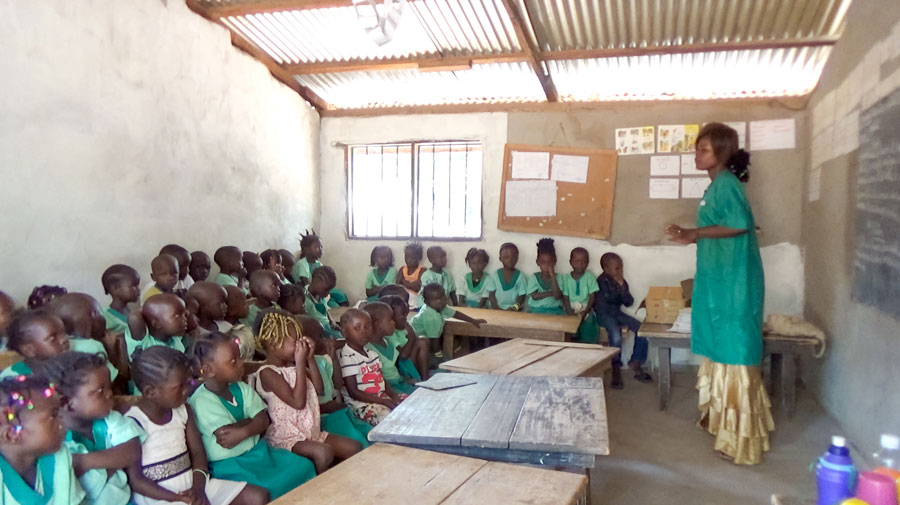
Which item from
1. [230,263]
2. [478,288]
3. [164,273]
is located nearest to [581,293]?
[478,288]

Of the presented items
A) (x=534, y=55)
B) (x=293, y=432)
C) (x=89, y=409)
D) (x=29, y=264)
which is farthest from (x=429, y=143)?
(x=89, y=409)

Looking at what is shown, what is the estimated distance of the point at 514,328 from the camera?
4.91 m

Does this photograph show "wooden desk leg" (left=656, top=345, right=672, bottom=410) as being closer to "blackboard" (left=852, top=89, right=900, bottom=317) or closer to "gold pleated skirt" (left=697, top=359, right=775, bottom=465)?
"gold pleated skirt" (left=697, top=359, right=775, bottom=465)

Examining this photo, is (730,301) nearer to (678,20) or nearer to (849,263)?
(849,263)

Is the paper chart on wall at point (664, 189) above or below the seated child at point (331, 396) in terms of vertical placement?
above

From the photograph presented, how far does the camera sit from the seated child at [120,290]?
3709 mm

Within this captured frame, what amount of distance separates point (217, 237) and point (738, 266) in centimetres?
425

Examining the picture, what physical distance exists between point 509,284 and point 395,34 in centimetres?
267

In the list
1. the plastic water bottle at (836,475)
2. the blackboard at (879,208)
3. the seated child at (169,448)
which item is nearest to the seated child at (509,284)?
the blackboard at (879,208)

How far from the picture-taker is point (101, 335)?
329cm

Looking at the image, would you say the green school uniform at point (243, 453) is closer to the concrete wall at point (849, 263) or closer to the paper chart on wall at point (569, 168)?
the concrete wall at point (849, 263)

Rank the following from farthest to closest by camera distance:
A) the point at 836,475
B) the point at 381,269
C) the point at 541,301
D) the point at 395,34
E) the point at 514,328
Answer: the point at 381,269 → the point at 541,301 → the point at 395,34 → the point at 514,328 → the point at 836,475

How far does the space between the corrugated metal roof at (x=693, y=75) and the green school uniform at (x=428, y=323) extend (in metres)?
2.63

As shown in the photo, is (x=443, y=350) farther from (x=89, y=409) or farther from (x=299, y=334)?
(x=89, y=409)
